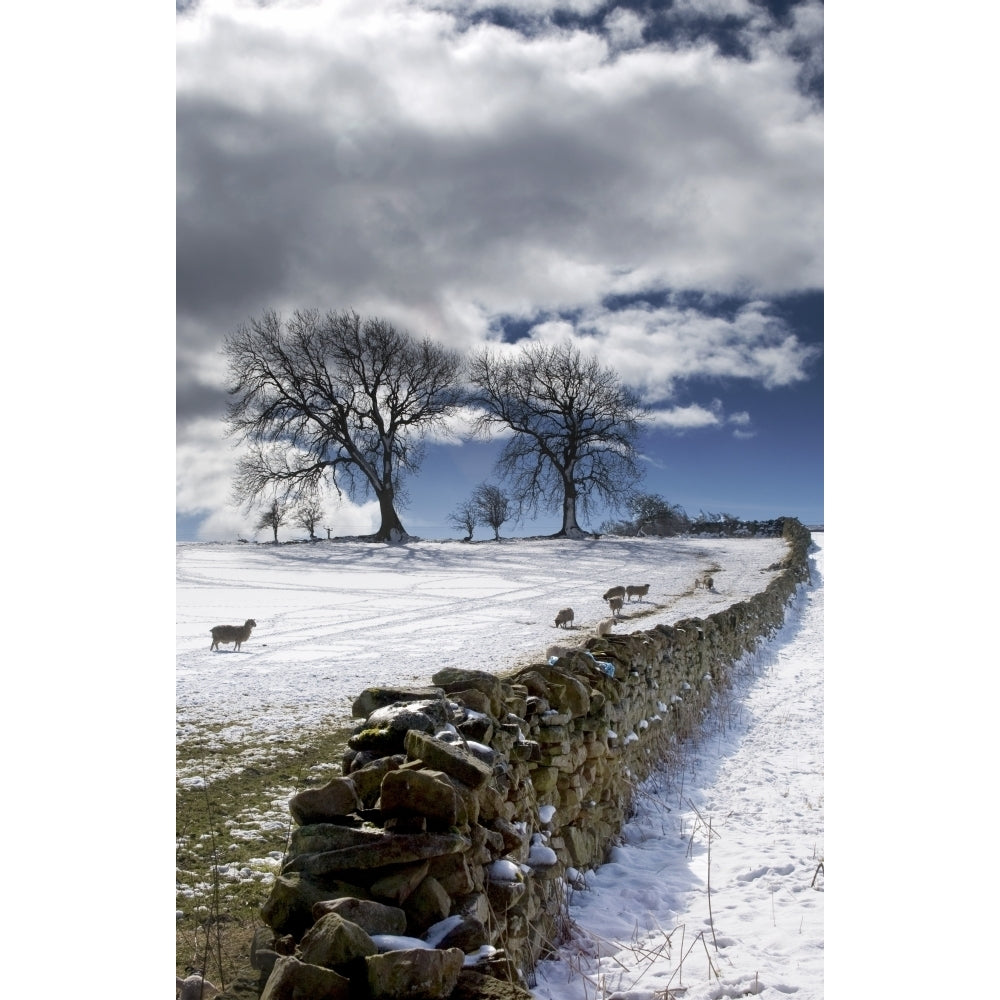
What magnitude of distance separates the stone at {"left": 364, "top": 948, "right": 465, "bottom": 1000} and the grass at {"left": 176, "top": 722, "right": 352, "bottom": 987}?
2.35 ft

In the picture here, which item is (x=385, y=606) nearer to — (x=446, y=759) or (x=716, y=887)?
(x=716, y=887)

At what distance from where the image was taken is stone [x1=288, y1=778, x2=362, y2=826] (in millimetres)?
1854

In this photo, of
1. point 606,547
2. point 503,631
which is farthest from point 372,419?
point 503,631

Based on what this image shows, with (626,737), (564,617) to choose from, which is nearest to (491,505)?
(564,617)

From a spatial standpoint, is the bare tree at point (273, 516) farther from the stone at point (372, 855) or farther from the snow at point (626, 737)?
the stone at point (372, 855)

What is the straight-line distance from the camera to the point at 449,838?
5.73 feet

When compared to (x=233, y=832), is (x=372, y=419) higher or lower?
higher

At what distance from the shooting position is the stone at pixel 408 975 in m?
1.31

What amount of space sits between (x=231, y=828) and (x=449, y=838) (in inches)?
56.8

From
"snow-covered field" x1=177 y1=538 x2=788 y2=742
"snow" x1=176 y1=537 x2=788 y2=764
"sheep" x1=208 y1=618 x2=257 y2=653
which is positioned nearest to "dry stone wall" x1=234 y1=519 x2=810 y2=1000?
"snow" x1=176 y1=537 x2=788 y2=764

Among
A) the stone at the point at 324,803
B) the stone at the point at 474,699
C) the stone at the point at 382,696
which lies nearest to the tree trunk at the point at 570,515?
the stone at the point at 474,699
